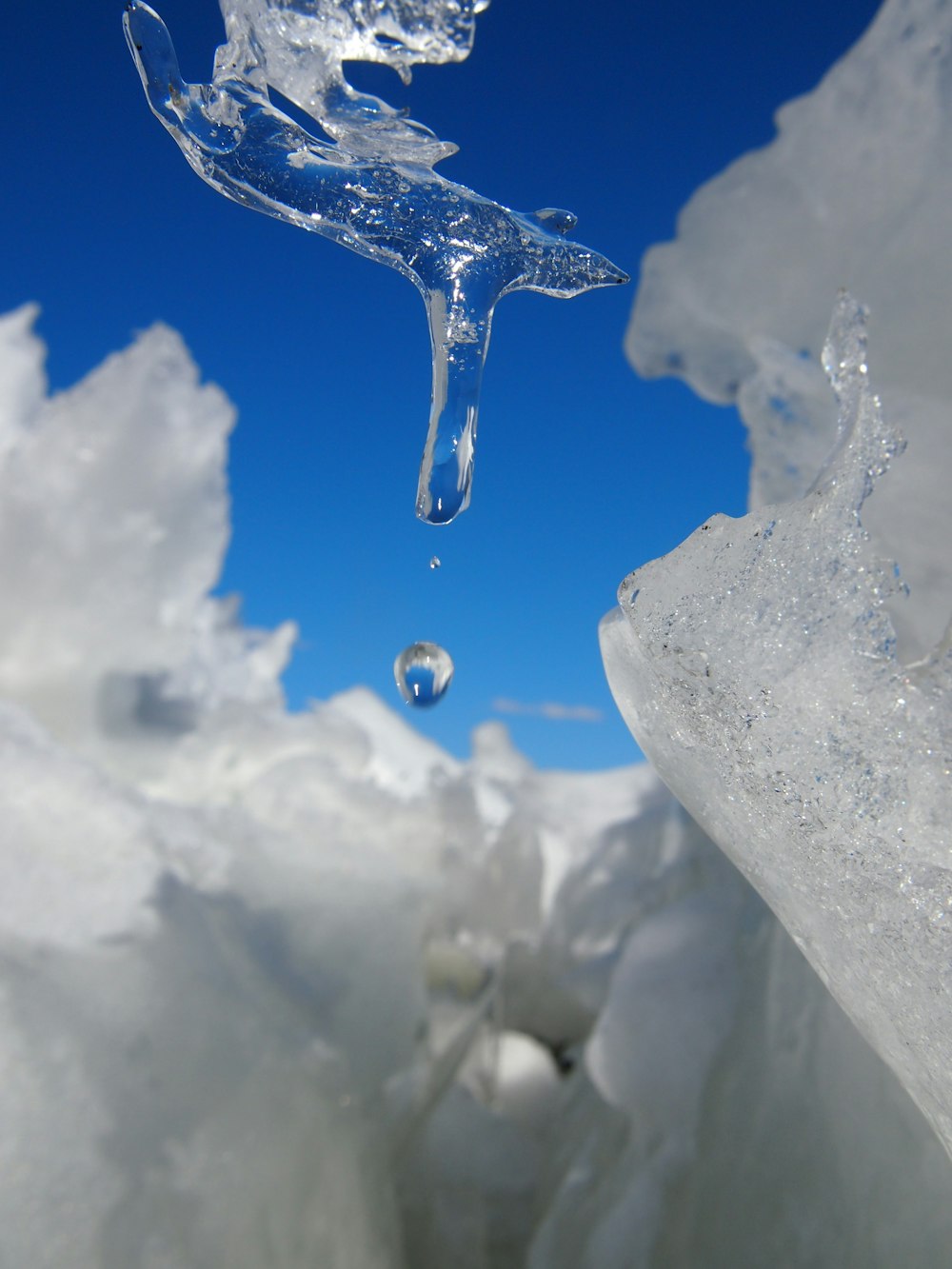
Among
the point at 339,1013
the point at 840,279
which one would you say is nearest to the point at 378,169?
the point at 840,279

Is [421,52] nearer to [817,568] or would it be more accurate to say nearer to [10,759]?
[817,568]

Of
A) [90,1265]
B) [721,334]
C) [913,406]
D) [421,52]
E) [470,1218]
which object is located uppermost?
[721,334]

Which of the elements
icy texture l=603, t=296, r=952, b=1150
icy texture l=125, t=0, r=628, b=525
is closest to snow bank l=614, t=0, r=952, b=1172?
icy texture l=603, t=296, r=952, b=1150

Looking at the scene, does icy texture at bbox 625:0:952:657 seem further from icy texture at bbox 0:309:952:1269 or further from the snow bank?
icy texture at bbox 0:309:952:1269

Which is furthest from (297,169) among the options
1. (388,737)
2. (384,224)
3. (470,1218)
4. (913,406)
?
(388,737)

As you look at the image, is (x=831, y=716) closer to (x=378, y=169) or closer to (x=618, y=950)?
(x=378, y=169)

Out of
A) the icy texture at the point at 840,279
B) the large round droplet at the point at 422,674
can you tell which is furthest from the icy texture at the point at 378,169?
the icy texture at the point at 840,279

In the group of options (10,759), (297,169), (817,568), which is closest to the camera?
(817,568)
